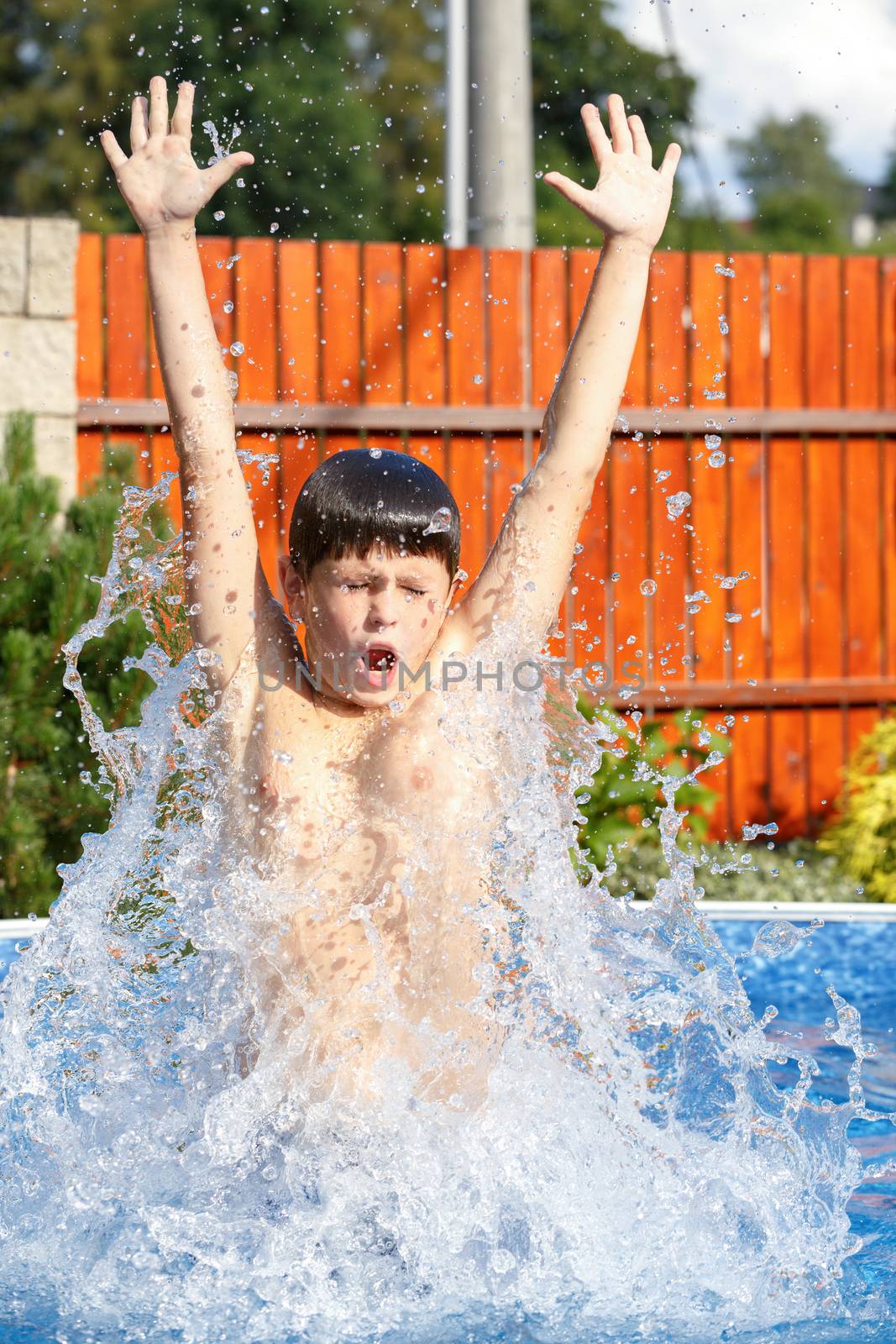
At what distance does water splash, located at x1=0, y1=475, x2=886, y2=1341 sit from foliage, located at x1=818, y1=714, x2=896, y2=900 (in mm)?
3161

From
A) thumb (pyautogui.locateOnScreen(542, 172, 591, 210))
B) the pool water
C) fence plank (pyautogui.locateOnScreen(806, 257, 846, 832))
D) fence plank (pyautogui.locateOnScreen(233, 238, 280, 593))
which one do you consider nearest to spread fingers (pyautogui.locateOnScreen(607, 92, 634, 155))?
thumb (pyautogui.locateOnScreen(542, 172, 591, 210))

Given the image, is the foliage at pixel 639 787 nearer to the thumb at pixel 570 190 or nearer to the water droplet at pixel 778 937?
the water droplet at pixel 778 937

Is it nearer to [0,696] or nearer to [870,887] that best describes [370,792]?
[0,696]

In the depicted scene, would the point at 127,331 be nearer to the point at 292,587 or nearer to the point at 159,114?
the point at 159,114

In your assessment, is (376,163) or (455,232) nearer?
(455,232)

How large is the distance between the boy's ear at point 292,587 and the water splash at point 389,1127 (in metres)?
0.17

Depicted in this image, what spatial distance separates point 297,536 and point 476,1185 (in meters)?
1.02

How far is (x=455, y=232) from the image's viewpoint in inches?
392

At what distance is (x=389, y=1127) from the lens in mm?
2236

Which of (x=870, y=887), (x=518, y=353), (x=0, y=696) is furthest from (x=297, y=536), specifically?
(x=518, y=353)

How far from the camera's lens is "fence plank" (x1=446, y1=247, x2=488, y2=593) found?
6.65m

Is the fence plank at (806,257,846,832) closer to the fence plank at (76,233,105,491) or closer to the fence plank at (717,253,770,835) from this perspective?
the fence plank at (717,253,770,835)

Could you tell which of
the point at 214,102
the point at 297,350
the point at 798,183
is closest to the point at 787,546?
the point at 297,350

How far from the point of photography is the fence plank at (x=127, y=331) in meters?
6.24
